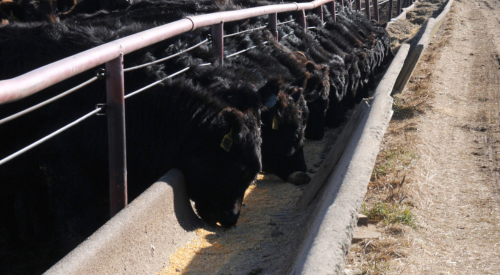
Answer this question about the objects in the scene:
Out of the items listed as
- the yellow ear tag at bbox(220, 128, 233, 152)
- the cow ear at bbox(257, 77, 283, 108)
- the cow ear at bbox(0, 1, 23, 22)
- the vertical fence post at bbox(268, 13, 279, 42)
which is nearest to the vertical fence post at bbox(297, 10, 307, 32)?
the vertical fence post at bbox(268, 13, 279, 42)

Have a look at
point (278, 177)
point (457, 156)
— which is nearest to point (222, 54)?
point (278, 177)

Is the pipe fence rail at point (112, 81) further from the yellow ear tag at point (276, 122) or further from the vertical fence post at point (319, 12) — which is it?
the vertical fence post at point (319, 12)

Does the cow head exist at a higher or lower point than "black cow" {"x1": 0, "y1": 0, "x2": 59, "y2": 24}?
lower

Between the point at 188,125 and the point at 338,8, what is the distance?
8695mm

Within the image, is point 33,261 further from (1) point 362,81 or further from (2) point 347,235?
(1) point 362,81

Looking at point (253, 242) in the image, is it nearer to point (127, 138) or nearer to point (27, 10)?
point (127, 138)

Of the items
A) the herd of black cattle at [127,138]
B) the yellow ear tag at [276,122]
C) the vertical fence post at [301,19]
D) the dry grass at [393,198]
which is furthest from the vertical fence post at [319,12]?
the herd of black cattle at [127,138]

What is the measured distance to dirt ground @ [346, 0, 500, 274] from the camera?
139 inches

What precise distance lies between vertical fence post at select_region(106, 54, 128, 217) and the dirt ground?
1.54 m

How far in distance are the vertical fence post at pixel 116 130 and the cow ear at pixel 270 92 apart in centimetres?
164

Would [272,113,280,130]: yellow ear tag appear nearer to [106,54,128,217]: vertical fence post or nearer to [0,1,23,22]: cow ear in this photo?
[106,54,128,217]: vertical fence post

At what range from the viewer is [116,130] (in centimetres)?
328

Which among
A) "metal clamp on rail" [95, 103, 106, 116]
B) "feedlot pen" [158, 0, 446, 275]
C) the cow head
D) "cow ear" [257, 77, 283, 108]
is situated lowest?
"feedlot pen" [158, 0, 446, 275]

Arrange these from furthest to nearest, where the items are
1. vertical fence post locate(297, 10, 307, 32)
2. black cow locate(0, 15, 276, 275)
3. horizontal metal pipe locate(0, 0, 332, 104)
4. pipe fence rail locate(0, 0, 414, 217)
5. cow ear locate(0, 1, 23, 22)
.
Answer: cow ear locate(0, 1, 23, 22), vertical fence post locate(297, 10, 307, 32), black cow locate(0, 15, 276, 275), pipe fence rail locate(0, 0, 414, 217), horizontal metal pipe locate(0, 0, 332, 104)
